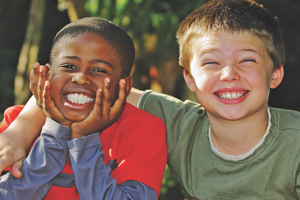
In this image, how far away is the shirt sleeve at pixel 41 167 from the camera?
1.55 metres

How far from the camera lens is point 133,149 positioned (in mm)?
1767

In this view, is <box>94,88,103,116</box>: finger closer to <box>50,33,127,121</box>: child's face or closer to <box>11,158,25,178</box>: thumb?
<box>50,33,127,121</box>: child's face

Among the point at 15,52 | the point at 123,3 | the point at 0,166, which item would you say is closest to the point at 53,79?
the point at 0,166

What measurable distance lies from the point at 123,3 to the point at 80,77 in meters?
2.01

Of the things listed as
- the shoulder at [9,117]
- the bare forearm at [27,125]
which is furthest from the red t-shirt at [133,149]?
the bare forearm at [27,125]

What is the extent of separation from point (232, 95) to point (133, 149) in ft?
2.13

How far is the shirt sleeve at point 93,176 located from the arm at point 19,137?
0.28 metres

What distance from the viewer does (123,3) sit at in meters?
3.42

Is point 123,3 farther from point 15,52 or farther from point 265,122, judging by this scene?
point 15,52

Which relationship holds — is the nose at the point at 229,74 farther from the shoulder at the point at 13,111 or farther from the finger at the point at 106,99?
the shoulder at the point at 13,111

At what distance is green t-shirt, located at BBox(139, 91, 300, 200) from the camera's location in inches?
74.0

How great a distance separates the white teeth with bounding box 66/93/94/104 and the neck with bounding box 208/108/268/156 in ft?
2.70

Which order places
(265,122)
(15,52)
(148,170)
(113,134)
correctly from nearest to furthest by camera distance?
(148,170) → (113,134) → (265,122) → (15,52)

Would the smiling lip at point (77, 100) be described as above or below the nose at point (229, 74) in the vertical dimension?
below
